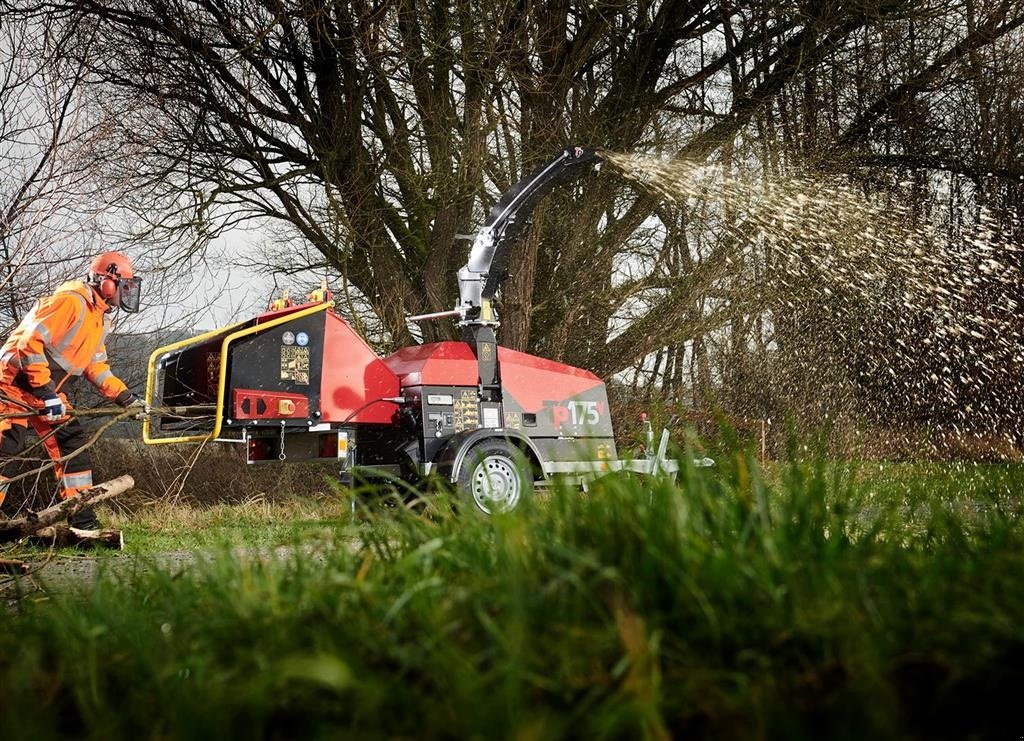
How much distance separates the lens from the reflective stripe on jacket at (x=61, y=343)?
293 inches

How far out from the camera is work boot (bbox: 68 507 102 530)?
7572 mm

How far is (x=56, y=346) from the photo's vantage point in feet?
24.7

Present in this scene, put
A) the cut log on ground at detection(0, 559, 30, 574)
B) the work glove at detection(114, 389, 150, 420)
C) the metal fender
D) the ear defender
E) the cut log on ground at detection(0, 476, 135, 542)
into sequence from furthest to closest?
the ear defender → the metal fender → the work glove at detection(114, 389, 150, 420) → the cut log on ground at detection(0, 476, 135, 542) → the cut log on ground at detection(0, 559, 30, 574)

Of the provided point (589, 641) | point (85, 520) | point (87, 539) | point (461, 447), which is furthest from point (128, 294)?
point (589, 641)

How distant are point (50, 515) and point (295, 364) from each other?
181cm

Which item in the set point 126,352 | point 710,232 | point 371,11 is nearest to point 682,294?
point 710,232

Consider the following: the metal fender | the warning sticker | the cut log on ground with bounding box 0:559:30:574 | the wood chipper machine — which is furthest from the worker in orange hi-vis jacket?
the metal fender

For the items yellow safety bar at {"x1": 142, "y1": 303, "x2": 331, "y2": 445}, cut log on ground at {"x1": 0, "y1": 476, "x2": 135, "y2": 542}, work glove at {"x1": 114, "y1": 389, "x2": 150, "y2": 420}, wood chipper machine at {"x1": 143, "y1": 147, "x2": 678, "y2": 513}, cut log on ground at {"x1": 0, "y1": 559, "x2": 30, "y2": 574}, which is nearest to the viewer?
cut log on ground at {"x1": 0, "y1": 559, "x2": 30, "y2": 574}

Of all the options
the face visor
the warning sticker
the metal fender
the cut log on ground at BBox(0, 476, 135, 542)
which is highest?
the face visor

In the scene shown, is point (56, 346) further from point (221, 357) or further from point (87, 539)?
point (221, 357)

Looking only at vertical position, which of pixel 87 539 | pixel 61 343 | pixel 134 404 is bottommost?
pixel 87 539

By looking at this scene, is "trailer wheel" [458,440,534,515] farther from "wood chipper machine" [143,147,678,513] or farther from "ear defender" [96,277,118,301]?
"ear defender" [96,277,118,301]

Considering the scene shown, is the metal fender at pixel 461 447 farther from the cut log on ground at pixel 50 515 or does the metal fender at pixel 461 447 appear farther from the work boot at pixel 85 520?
the work boot at pixel 85 520

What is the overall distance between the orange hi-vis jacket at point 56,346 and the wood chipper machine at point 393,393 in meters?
0.98
